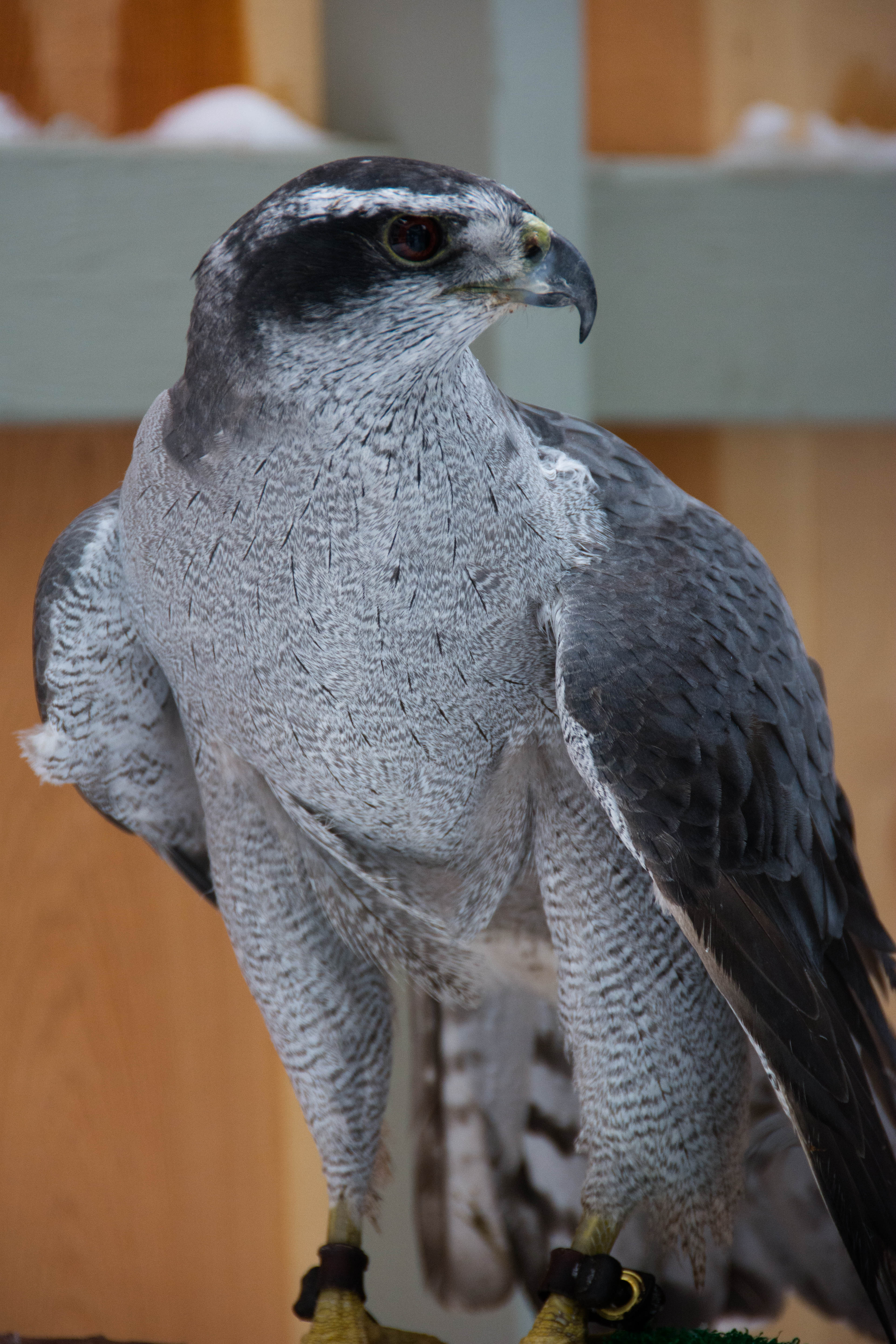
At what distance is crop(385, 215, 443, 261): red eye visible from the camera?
0.61m

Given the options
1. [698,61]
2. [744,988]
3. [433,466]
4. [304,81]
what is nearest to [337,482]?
[433,466]

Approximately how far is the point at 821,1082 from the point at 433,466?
0.46 m

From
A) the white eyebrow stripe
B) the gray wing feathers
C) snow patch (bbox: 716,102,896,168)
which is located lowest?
the gray wing feathers

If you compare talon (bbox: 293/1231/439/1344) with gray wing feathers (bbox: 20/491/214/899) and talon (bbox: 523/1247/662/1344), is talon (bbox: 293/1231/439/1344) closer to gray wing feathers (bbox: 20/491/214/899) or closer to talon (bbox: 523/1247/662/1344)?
talon (bbox: 523/1247/662/1344)

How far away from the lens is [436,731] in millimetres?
716

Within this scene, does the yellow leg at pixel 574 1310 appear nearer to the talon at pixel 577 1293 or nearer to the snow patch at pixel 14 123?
the talon at pixel 577 1293

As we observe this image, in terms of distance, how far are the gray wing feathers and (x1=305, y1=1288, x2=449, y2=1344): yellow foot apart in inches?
14.9

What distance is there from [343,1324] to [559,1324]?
168mm

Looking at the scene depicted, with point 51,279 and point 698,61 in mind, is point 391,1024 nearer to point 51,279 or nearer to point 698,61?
point 51,279

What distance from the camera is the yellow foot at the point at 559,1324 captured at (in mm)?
806

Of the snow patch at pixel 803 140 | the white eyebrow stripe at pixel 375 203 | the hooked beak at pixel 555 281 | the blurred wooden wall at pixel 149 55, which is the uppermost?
the blurred wooden wall at pixel 149 55

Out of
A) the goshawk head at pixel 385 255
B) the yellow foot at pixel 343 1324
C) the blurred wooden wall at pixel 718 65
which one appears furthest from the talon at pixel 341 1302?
the blurred wooden wall at pixel 718 65

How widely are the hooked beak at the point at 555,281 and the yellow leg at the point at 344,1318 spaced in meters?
0.68

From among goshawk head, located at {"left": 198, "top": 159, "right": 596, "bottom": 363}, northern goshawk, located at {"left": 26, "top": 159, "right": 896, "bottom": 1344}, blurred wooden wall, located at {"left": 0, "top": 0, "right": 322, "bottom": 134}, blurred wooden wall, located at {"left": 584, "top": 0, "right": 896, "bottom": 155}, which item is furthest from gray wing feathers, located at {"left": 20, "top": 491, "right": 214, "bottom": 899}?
blurred wooden wall, located at {"left": 584, "top": 0, "right": 896, "bottom": 155}
